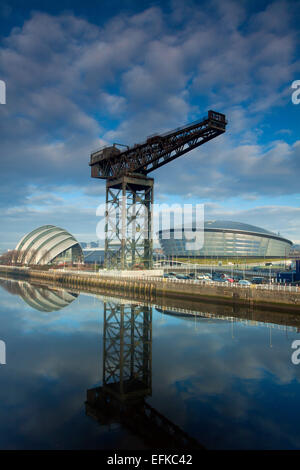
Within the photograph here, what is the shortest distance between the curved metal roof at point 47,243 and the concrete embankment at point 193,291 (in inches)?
1520

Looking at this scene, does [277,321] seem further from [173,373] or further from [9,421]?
[9,421]

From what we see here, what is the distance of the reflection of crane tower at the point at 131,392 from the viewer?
11.1 m

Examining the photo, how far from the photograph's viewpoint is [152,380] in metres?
16.4

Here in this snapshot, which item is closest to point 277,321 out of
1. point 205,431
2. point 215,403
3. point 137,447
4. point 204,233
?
point 215,403

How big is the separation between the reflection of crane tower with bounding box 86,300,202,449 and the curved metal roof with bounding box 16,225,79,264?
80965mm

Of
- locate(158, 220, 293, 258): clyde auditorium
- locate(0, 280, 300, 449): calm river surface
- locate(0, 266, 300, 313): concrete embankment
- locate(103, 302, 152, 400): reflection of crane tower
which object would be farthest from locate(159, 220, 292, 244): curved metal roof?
locate(0, 280, 300, 449): calm river surface

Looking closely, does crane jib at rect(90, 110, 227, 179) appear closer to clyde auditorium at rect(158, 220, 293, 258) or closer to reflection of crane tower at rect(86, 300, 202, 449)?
reflection of crane tower at rect(86, 300, 202, 449)

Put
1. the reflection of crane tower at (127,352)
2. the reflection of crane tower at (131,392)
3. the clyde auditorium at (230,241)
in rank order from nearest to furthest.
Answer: the reflection of crane tower at (131,392) → the reflection of crane tower at (127,352) → the clyde auditorium at (230,241)

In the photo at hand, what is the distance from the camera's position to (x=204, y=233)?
128 metres

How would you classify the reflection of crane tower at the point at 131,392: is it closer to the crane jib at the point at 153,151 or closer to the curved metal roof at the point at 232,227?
the crane jib at the point at 153,151

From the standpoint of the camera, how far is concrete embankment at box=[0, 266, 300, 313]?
1283 inches

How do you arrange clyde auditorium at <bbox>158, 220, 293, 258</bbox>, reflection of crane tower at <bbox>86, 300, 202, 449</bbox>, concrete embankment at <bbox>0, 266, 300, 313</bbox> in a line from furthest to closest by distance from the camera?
clyde auditorium at <bbox>158, 220, 293, 258</bbox>
concrete embankment at <bbox>0, 266, 300, 313</bbox>
reflection of crane tower at <bbox>86, 300, 202, 449</bbox>

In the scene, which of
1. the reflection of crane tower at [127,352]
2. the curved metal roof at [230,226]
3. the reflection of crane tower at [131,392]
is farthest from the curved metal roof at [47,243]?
the reflection of crane tower at [131,392]
